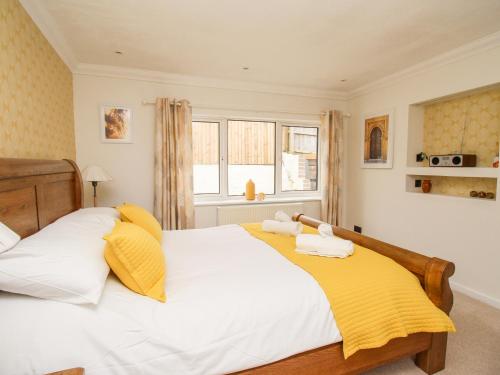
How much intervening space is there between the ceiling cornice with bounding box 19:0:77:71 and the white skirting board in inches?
181

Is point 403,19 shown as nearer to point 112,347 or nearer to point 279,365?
point 279,365

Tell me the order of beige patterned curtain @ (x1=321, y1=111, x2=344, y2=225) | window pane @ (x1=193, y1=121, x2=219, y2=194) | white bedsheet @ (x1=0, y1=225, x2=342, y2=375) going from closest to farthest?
white bedsheet @ (x1=0, y1=225, x2=342, y2=375) → window pane @ (x1=193, y1=121, x2=219, y2=194) → beige patterned curtain @ (x1=321, y1=111, x2=344, y2=225)

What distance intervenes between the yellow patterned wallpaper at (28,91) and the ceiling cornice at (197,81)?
0.43 meters

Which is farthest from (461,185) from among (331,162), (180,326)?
(180,326)

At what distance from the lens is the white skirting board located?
245 cm

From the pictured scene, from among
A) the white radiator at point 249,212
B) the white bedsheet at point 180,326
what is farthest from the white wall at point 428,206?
the white bedsheet at point 180,326

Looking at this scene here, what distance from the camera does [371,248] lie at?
78.8 inches

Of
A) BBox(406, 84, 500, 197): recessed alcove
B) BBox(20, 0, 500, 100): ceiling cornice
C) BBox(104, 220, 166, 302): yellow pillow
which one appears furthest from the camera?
BBox(406, 84, 500, 197): recessed alcove

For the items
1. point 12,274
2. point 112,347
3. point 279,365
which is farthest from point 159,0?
point 279,365

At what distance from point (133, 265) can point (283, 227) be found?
4.59 feet

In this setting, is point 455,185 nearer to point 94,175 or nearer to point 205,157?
point 205,157

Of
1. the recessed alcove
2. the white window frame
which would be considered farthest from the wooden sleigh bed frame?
the white window frame

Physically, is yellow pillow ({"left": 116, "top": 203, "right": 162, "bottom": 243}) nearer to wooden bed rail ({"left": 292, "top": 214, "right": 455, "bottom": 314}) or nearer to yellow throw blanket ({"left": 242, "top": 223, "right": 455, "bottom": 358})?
yellow throw blanket ({"left": 242, "top": 223, "right": 455, "bottom": 358})

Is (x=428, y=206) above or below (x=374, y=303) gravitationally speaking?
above
